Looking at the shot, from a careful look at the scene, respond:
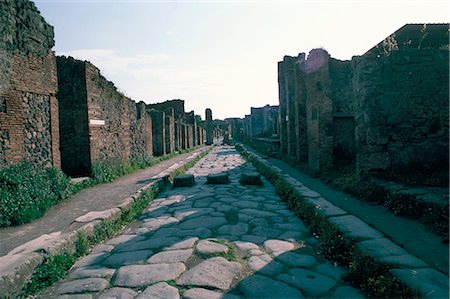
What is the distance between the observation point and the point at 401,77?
17.1 ft

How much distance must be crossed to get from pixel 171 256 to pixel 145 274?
Result: 44 cm

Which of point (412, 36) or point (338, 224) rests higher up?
point (412, 36)

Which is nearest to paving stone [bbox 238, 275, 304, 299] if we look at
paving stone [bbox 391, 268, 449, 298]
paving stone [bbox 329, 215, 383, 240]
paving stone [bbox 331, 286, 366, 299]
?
paving stone [bbox 331, 286, 366, 299]

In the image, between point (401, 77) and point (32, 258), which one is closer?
point (32, 258)

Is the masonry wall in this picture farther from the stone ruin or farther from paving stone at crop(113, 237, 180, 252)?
the stone ruin

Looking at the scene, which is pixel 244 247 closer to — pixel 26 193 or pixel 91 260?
pixel 91 260

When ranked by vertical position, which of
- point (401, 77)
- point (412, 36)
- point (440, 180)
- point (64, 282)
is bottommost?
point (64, 282)

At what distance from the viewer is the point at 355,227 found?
3.38 m

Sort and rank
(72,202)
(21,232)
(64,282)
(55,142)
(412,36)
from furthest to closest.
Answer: (55,142)
(72,202)
(412,36)
(21,232)
(64,282)

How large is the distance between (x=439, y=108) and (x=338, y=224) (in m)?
3.15

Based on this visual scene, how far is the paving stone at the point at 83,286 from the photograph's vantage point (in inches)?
100.0

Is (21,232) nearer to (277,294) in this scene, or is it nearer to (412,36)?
(277,294)

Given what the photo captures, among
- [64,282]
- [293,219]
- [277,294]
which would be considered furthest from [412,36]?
[64,282]

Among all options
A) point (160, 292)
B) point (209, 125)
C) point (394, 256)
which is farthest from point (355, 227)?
point (209, 125)
